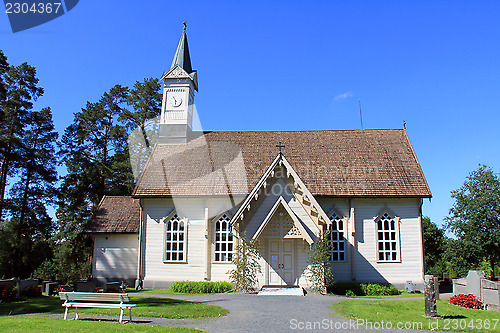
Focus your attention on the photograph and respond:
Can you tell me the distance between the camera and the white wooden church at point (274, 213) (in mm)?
22375

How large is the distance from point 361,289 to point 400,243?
13.0ft

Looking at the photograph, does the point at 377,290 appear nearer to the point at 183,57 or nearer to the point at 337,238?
the point at 337,238

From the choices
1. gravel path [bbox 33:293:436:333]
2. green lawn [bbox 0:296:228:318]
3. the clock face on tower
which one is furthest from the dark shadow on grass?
the clock face on tower

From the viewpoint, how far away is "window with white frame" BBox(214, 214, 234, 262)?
24531 millimetres

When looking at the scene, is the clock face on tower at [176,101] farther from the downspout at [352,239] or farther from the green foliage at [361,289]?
the green foliage at [361,289]

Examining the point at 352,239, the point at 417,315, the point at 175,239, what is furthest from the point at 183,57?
the point at 417,315

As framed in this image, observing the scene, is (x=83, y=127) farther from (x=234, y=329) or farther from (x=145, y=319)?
(x=234, y=329)

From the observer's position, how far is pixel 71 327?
11.7 meters

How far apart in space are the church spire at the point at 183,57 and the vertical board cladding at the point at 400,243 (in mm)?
17231

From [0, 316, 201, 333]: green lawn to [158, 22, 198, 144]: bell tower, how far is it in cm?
1862

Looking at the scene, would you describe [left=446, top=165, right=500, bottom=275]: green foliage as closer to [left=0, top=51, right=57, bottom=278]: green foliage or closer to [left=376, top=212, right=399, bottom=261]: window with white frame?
[left=376, top=212, right=399, bottom=261]: window with white frame

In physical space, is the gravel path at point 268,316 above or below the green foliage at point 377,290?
above

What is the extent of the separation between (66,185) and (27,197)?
3893 mm

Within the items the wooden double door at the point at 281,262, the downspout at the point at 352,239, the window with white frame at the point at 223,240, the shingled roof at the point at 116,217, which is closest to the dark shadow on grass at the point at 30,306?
the shingled roof at the point at 116,217
